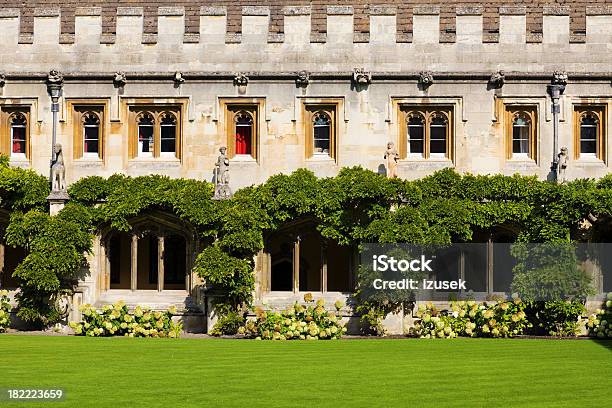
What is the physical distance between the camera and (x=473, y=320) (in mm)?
26016

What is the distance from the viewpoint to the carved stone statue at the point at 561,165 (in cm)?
2728

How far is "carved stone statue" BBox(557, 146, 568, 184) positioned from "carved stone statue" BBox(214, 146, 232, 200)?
24.6 ft

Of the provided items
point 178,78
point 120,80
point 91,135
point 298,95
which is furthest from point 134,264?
point 298,95

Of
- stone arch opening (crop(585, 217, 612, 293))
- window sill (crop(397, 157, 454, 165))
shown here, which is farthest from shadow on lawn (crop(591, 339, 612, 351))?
window sill (crop(397, 157, 454, 165))

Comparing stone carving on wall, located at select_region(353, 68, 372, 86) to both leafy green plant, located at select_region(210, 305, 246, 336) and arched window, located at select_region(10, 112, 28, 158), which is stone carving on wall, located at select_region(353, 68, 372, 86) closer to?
leafy green plant, located at select_region(210, 305, 246, 336)

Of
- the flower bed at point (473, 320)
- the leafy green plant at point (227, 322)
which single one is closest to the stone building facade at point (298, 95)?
the leafy green plant at point (227, 322)

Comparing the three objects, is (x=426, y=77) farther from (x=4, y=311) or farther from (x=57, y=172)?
(x=4, y=311)

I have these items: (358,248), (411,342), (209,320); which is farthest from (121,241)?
(411,342)

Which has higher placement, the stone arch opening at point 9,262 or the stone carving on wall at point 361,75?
the stone carving on wall at point 361,75

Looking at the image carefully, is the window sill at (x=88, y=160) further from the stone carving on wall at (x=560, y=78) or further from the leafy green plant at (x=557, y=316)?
the stone carving on wall at (x=560, y=78)

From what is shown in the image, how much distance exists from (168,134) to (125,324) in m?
5.02

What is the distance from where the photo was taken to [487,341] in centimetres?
2414

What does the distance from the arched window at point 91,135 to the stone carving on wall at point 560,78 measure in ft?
35.0

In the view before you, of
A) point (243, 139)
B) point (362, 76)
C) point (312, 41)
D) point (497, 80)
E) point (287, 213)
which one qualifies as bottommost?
point (287, 213)
